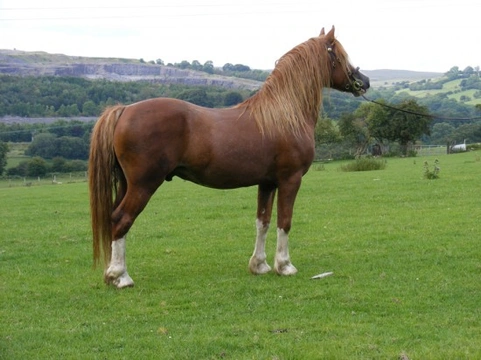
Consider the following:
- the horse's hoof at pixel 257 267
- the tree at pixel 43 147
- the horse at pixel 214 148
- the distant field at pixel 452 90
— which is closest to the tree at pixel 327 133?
the tree at pixel 43 147

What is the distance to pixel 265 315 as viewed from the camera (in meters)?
6.62

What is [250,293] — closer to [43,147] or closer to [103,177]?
[103,177]

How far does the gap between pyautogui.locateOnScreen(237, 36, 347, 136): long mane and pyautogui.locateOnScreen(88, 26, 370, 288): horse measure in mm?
13

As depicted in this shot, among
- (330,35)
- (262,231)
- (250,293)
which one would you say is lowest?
(250,293)

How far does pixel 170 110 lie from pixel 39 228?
798 centimetres

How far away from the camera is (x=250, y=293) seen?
25.0 ft

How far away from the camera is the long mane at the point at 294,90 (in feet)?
27.9

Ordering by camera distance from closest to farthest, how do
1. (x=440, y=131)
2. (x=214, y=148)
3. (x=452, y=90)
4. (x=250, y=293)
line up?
(x=250, y=293) → (x=214, y=148) → (x=440, y=131) → (x=452, y=90)

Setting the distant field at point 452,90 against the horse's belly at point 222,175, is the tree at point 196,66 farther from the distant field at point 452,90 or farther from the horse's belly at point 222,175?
the horse's belly at point 222,175

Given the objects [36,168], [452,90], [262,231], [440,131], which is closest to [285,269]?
[262,231]

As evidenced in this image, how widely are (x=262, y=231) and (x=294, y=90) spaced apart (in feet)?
6.37

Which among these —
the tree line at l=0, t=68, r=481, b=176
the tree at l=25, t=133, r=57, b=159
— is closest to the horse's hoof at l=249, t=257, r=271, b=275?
the tree line at l=0, t=68, r=481, b=176

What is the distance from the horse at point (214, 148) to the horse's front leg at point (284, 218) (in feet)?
0.04

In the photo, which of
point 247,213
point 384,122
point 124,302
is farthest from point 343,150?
point 124,302
